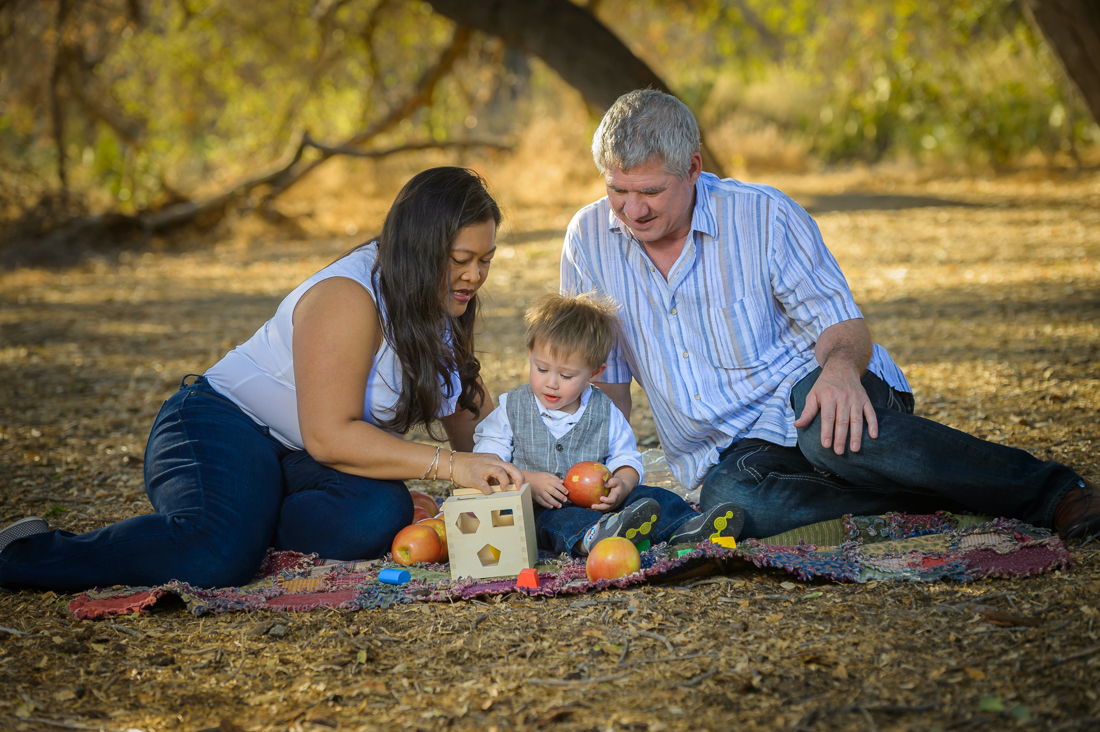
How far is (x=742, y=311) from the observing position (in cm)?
325

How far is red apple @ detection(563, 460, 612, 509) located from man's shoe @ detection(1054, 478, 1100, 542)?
4.74ft

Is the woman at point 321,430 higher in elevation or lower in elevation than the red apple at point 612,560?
higher

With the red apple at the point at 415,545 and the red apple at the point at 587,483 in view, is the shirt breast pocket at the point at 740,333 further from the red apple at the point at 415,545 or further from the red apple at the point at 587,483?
the red apple at the point at 415,545

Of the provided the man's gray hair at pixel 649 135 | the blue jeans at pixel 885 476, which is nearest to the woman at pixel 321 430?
the man's gray hair at pixel 649 135

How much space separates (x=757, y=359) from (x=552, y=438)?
0.81m

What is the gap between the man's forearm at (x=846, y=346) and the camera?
2.97 m

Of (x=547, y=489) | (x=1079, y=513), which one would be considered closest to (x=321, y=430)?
(x=547, y=489)

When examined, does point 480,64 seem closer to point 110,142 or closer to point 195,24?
point 195,24

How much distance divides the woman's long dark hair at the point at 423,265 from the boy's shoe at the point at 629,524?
73cm

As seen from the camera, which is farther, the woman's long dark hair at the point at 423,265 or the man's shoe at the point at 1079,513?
the woman's long dark hair at the point at 423,265

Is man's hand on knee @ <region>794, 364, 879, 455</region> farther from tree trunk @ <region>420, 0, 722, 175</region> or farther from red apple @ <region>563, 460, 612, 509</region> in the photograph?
tree trunk @ <region>420, 0, 722, 175</region>

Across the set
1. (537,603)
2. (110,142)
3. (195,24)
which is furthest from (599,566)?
(110,142)

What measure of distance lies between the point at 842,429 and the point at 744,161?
14.3 metres

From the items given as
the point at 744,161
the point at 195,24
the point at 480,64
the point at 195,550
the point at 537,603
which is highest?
the point at 195,24
